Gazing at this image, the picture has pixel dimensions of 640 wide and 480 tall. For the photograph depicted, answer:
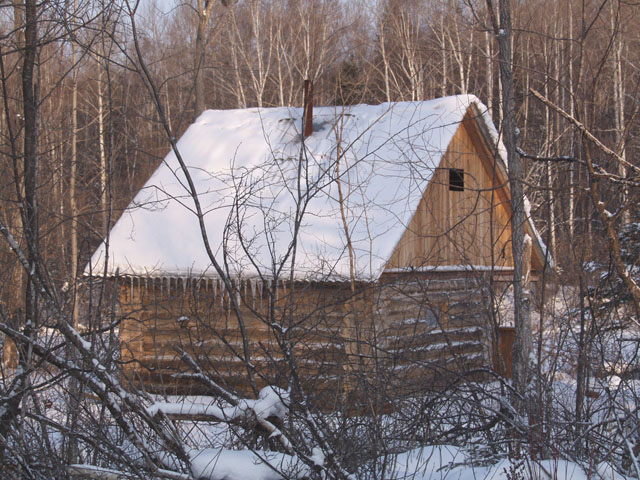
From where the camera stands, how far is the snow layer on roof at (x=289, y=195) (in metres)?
8.89

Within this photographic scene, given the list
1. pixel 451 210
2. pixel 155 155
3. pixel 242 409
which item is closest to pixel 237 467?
pixel 242 409

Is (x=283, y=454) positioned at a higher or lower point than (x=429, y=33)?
lower

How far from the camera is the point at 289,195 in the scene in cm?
1067

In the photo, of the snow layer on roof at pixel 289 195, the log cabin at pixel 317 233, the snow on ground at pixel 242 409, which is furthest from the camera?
the snow layer on roof at pixel 289 195

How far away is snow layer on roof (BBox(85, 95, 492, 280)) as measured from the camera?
8891 millimetres

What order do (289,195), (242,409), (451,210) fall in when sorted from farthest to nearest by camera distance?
(451,210) → (289,195) → (242,409)

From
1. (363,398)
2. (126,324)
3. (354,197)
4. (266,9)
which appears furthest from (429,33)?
(363,398)

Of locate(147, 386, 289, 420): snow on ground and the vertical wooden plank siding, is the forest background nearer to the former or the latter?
locate(147, 386, 289, 420): snow on ground

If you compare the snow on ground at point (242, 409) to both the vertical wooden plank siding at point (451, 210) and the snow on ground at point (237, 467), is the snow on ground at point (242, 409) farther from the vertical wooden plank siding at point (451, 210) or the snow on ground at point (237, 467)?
the vertical wooden plank siding at point (451, 210)

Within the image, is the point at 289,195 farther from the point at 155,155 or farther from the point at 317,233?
the point at 155,155

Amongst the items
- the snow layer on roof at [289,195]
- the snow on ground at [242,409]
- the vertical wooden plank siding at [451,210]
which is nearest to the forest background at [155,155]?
the snow on ground at [242,409]

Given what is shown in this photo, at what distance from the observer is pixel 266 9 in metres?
27.1

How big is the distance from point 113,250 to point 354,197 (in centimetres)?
402

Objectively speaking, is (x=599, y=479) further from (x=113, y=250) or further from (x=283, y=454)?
(x=113, y=250)
